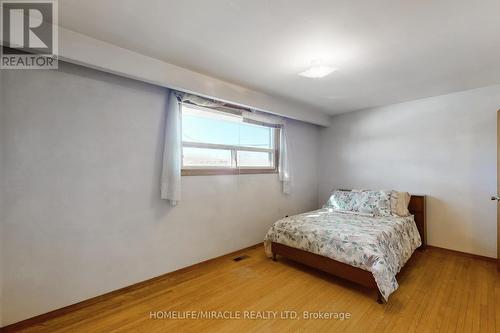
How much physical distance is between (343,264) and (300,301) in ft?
1.92

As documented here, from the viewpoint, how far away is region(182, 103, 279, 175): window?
9.19ft

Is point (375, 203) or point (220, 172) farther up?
point (220, 172)

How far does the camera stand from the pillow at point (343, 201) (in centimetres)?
351

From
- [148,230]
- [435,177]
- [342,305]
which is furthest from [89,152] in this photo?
[435,177]

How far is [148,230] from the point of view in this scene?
2.39 meters

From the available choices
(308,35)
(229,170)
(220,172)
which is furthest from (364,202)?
(308,35)

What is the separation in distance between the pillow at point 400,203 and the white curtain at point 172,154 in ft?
9.73

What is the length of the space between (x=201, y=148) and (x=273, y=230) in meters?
1.46

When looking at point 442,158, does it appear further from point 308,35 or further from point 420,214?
point 308,35

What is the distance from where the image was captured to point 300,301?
207cm

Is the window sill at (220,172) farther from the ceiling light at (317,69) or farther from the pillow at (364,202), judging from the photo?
the ceiling light at (317,69)

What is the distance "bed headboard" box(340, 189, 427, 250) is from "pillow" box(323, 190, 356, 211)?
2.79 ft

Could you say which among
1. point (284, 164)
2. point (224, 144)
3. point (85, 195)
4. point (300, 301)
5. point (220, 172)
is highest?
point (224, 144)

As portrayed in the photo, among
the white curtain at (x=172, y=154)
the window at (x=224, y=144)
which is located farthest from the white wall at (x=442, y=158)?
the white curtain at (x=172, y=154)
